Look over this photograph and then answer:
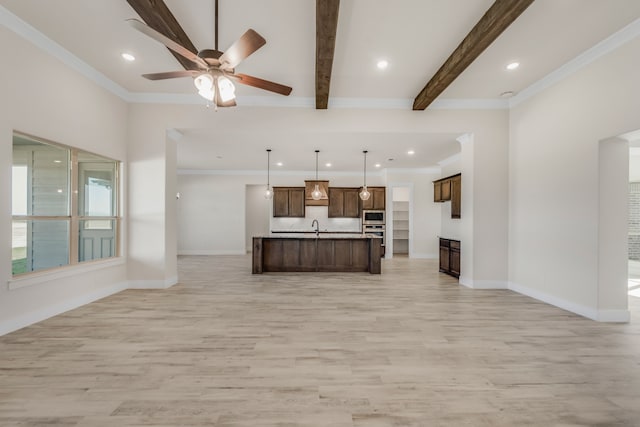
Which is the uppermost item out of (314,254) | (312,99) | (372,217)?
(312,99)

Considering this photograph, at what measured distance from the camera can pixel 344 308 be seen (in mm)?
3861

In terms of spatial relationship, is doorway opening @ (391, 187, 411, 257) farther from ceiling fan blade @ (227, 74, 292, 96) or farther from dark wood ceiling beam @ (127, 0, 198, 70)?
dark wood ceiling beam @ (127, 0, 198, 70)

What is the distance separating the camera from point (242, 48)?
7.31ft

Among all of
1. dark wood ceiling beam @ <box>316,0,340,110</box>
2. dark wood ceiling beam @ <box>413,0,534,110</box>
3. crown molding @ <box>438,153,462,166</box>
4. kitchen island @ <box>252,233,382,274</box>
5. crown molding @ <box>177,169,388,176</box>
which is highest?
dark wood ceiling beam @ <box>413,0,534,110</box>

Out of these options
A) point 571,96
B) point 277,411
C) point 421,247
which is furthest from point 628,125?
point 421,247

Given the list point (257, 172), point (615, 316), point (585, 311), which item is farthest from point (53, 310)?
point (257, 172)

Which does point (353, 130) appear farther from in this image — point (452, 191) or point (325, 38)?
point (452, 191)

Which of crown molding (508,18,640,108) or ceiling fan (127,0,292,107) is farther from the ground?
crown molding (508,18,640,108)

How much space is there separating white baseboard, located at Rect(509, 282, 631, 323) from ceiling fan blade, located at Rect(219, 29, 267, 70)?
457cm

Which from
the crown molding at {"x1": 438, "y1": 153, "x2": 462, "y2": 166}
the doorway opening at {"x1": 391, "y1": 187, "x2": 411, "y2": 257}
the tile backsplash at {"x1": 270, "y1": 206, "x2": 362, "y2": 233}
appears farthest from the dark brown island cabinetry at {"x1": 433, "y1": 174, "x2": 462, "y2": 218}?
the tile backsplash at {"x1": 270, "y1": 206, "x2": 362, "y2": 233}

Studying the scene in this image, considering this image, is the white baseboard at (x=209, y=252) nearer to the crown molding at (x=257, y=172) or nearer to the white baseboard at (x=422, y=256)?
the crown molding at (x=257, y=172)

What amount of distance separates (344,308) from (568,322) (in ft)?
8.50

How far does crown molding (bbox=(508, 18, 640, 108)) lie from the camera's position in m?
3.02

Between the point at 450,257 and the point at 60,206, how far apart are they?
6602 millimetres
